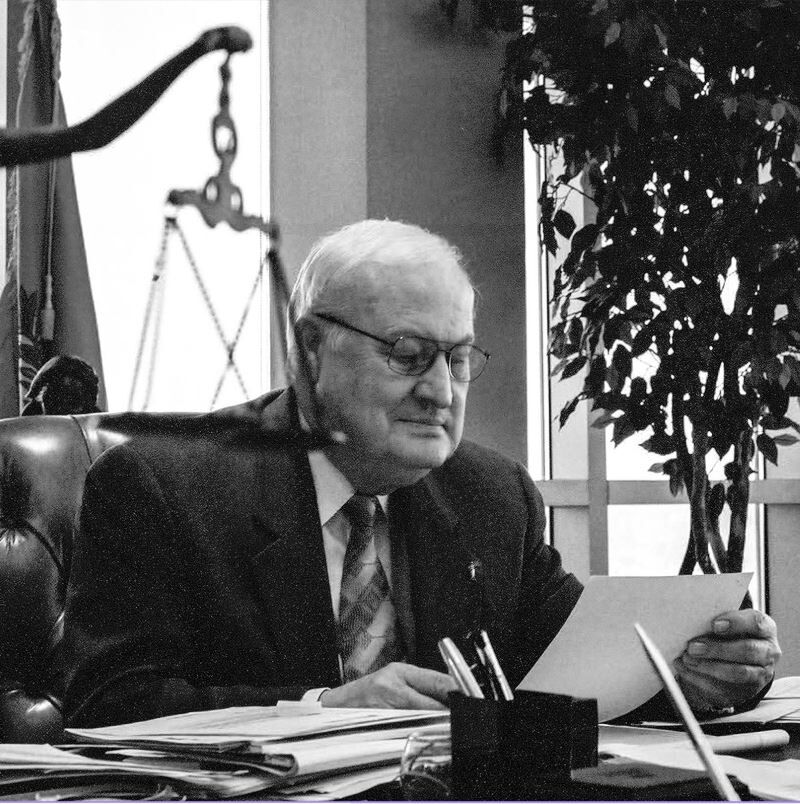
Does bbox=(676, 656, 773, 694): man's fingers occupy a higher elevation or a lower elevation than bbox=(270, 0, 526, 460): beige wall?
lower

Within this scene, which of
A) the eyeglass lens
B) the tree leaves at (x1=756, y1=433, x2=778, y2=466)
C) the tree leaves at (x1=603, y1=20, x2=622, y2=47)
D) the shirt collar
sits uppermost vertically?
the tree leaves at (x1=603, y1=20, x2=622, y2=47)

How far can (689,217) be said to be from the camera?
271 centimetres

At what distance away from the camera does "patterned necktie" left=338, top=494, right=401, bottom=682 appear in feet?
5.07

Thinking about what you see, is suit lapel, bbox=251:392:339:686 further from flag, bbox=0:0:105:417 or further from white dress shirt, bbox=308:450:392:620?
flag, bbox=0:0:105:417

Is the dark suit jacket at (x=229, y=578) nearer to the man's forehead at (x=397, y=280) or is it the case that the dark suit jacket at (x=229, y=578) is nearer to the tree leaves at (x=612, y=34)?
the man's forehead at (x=397, y=280)

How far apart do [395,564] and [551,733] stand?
2.98 ft

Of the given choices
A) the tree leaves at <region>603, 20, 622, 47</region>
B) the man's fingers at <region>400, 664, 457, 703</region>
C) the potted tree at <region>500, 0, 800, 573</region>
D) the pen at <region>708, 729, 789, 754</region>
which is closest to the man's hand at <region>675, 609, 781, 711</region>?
the pen at <region>708, 729, 789, 754</region>

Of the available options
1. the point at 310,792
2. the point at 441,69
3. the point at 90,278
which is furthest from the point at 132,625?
the point at 441,69

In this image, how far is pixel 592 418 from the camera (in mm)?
3277

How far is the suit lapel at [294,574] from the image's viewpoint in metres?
1.51

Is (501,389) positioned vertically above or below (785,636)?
above

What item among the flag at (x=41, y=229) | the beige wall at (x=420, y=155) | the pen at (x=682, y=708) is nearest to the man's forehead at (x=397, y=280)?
the beige wall at (x=420, y=155)

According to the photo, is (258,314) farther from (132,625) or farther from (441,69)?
(441,69)

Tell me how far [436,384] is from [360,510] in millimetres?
208
